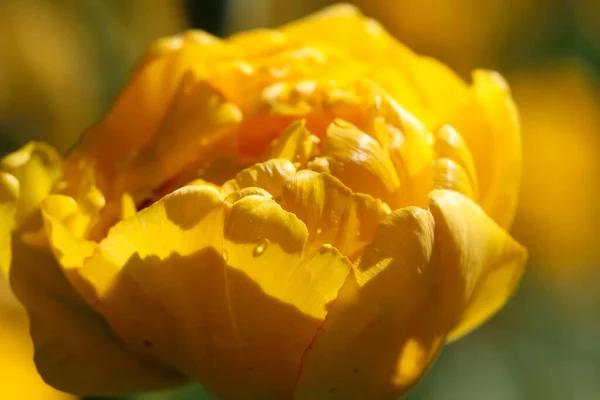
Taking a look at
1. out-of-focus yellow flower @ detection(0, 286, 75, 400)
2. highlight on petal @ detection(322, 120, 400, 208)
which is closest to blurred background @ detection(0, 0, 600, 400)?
out-of-focus yellow flower @ detection(0, 286, 75, 400)

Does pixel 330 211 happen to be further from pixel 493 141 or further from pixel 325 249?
pixel 493 141

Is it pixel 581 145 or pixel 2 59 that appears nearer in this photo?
pixel 2 59

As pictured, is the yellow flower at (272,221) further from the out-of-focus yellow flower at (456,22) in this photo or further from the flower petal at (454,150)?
the out-of-focus yellow flower at (456,22)

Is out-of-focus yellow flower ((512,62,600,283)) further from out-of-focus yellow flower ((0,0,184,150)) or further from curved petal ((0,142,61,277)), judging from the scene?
curved petal ((0,142,61,277))

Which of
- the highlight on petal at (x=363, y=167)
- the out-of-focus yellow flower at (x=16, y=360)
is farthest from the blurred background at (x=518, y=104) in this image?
the highlight on petal at (x=363, y=167)

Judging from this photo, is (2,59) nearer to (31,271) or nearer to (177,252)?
(31,271)

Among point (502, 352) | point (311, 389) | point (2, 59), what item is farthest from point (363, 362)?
point (2, 59)
